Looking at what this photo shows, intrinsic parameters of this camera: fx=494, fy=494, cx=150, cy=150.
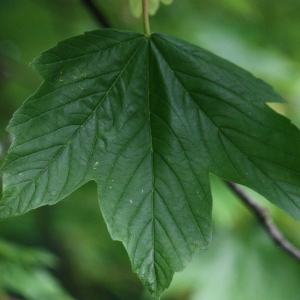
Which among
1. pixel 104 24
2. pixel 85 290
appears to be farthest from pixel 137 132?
pixel 85 290

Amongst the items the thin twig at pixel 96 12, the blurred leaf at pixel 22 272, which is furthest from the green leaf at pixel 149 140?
Answer: the blurred leaf at pixel 22 272

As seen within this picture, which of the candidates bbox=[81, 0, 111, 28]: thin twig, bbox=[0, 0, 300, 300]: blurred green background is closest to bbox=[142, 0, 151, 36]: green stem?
bbox=[81, 0, 111, 28]: thin twig

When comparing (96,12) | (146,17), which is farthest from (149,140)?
(96,12)

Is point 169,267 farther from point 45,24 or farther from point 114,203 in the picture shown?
point 45,24

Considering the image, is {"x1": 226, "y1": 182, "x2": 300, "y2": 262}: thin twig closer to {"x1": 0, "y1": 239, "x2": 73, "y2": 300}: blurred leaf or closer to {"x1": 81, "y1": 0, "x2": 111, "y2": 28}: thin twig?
{"x1": 81, "y1": 0, "x2": 111, "y2": 28}: thin twig

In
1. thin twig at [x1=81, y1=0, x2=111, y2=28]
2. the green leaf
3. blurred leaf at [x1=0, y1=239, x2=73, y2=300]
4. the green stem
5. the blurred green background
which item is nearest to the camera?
the green leaf

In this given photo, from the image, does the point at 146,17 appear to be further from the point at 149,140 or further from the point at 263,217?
the point at 263,217
